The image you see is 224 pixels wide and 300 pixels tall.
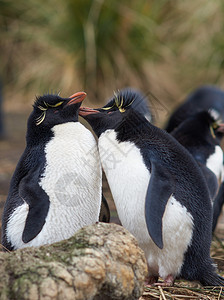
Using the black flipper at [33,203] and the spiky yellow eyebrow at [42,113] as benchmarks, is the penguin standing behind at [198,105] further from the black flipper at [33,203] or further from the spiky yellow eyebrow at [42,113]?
the black flipper at [33,203]

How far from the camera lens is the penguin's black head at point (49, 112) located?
2.20m

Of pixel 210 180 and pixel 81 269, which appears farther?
pixel 210 180

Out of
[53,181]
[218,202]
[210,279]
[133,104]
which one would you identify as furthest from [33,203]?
[218,202]

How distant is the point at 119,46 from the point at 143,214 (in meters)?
7.28

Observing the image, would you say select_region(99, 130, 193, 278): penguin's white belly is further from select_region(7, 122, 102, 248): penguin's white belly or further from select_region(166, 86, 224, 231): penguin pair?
select_region(166, 86, 224, 231): penguin pair

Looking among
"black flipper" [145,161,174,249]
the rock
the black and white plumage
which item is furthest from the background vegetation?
the rock

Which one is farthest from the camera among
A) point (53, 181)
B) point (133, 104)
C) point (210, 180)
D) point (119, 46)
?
point (119, 46)

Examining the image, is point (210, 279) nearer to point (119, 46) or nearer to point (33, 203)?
point (33, 203)

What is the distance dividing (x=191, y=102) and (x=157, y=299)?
2.28 m

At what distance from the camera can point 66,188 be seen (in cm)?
207

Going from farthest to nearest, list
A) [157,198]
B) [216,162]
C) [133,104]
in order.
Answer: [216,162], [133,104], [157,198]

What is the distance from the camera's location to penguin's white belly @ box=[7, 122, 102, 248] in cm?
203

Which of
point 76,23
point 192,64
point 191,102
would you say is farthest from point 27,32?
point 191,102

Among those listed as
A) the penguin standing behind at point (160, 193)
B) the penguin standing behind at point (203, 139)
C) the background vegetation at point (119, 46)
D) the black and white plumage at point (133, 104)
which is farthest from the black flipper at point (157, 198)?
the background vegetation at point (119, 46)
